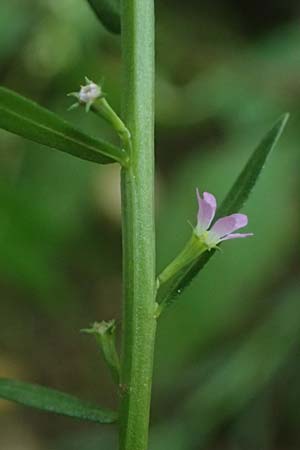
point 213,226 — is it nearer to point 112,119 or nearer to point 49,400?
point 112,119

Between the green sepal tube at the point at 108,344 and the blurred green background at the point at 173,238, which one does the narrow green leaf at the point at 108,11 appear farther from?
the blurred green background at the point at 173,238

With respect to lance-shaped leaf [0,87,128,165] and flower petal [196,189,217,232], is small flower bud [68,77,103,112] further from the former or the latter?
flower petal [196,189,217,232]

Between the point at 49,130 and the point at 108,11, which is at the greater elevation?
the point at 108,11

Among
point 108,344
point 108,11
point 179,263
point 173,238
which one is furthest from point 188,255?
point 173,238

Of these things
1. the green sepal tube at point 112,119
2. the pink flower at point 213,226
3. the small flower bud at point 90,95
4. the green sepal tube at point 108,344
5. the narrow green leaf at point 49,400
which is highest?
the small flower bud at point 90,95

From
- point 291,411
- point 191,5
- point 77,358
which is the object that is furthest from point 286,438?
point 191,5

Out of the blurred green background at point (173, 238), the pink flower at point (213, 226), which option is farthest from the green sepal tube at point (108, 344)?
the blurred green background at point (173, 238)
